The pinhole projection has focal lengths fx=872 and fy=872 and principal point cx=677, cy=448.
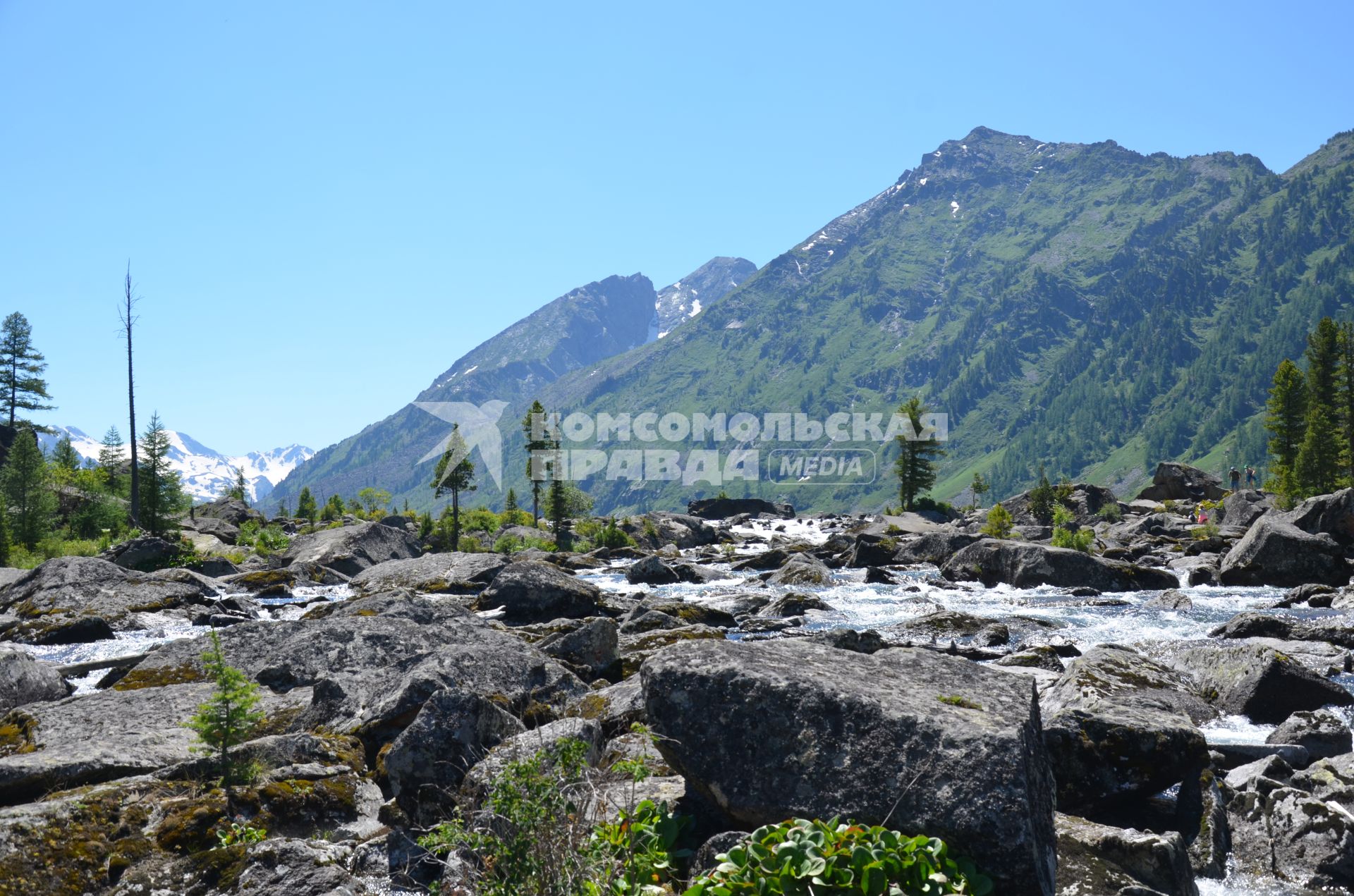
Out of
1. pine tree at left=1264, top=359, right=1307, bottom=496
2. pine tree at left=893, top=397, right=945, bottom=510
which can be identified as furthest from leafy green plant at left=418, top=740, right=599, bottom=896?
pine tree at left=893, top=397, right=945, bottom=510

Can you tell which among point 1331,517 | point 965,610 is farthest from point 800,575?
point 1331,517

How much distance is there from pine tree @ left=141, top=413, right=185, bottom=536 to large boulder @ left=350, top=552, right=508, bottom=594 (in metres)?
22.9

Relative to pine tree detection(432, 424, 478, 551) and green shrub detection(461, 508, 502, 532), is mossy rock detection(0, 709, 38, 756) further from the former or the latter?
green shrub detection(461, 508, 502, 532)

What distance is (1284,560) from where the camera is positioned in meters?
33.6

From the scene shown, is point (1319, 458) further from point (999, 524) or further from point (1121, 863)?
point (1121, 863)

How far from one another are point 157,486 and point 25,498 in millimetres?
8673

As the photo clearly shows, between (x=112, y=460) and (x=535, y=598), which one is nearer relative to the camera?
(x=535, y=598)

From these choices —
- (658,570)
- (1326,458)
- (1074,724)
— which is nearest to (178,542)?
(658,570)

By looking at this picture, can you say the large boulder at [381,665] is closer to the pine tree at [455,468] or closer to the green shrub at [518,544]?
the green shrub at [518,544]

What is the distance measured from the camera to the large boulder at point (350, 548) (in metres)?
44.8

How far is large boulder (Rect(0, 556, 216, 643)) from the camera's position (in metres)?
24.4

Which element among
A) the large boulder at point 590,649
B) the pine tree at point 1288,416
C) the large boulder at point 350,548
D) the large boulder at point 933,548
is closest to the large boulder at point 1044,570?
the large boulder at point 933,548

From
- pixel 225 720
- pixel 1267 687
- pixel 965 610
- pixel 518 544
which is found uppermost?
pixel 225 720

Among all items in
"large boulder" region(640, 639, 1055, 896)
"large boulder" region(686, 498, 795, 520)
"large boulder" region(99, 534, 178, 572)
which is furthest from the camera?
"large boulder" region(686, 498, 795, 520)
